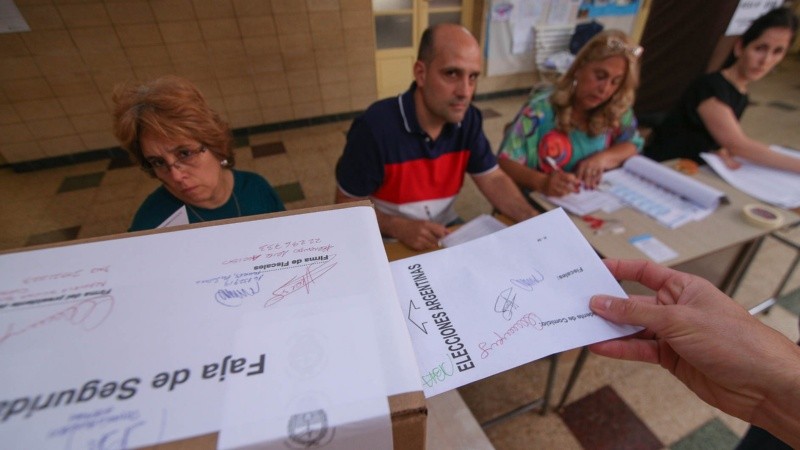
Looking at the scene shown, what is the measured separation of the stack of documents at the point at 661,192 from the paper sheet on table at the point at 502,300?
92 centimetres

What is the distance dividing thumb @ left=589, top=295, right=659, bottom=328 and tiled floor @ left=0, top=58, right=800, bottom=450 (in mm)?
1076

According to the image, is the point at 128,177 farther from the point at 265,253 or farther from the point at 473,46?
the point at 265,253

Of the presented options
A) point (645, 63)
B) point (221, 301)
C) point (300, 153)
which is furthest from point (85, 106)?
point (645, 63)

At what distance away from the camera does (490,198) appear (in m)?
1.53

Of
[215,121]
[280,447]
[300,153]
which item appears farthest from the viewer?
[300,153]

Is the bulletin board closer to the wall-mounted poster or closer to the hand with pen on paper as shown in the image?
the wall-mounted poster

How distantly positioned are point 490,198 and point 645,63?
267 centimetres

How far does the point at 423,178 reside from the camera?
1.46m
